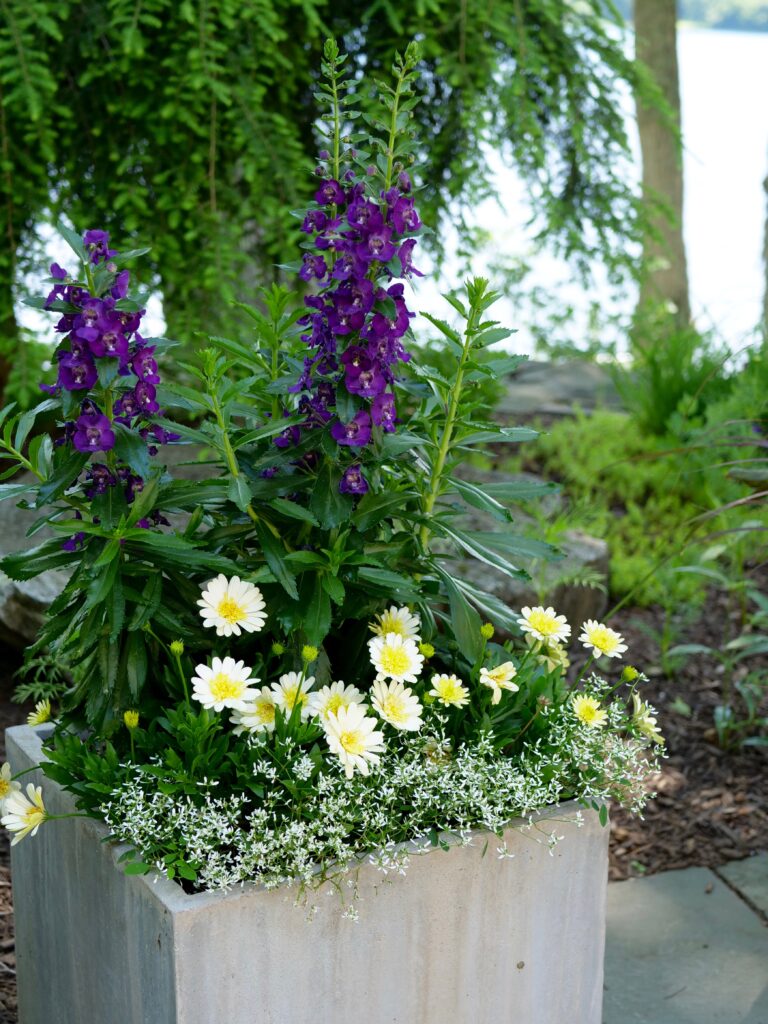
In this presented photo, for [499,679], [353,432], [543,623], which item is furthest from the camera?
[543,623]

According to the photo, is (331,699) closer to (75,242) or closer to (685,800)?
(75,242)

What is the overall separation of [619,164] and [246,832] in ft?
11.0

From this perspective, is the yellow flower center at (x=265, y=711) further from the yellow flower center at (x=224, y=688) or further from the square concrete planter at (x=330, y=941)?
the square concrete planter at (x=330, y=941)

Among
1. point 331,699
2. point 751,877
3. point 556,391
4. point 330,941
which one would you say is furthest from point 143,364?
point 556,391

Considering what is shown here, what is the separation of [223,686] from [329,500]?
28 centimetres

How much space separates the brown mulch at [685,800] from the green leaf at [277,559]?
1097 mm

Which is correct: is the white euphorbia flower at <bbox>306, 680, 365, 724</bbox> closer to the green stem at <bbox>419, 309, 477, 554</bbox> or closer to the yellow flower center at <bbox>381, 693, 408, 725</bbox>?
the yellow flower center at <bbox>381, 693, 408, 725</bbox>

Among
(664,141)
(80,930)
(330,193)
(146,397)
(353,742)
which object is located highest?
(664,141)

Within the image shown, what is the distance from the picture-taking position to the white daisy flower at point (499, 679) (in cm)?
154

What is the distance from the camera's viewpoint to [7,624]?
2.70 meters

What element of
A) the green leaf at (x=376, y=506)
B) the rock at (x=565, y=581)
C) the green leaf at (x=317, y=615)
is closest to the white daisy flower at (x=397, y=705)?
the green leaf at (x=317, y=615)

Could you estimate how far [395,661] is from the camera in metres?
1.48

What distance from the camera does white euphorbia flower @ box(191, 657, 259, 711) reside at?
4.59 feet

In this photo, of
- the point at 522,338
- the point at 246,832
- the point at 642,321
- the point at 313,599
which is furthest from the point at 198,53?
the point at 522,338
